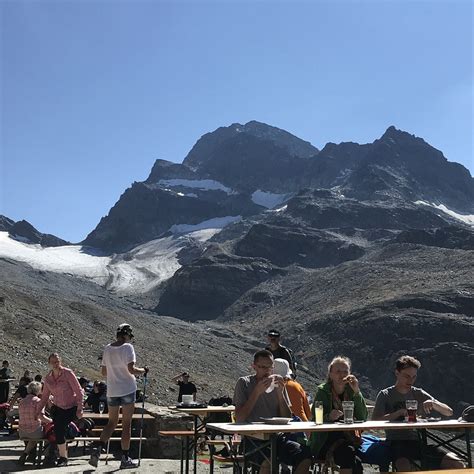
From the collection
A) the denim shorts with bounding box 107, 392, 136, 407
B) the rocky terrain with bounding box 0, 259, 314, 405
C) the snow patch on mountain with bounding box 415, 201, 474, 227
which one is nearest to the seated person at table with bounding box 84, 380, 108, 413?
the denim shorts with bounding box 107, 392, 136, 407

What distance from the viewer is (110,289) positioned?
126562mm

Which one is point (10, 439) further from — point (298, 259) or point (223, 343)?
point (298, 259)

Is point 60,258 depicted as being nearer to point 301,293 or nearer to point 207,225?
point 207,225

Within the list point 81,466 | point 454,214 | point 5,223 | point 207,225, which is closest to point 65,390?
point 81,466

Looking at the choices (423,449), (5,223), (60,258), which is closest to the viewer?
(423,449)

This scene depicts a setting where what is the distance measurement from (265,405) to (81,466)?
3.78 m

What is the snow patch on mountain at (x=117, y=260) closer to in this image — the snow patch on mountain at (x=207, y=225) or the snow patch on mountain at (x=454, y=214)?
the snow patch on mountain at (x=207, y=225)

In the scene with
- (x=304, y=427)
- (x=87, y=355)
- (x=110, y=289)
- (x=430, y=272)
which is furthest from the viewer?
(x=110, y=289)

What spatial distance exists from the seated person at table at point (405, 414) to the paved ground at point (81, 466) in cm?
355

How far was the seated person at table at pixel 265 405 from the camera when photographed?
18.7 ft

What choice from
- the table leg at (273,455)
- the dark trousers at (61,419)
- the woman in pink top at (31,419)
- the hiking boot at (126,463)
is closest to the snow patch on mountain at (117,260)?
the woman in pink top at (31,419)

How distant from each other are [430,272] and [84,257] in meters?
110

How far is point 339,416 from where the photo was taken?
5.93 metres

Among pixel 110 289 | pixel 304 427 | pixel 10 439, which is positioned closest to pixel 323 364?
pixel 10 439
